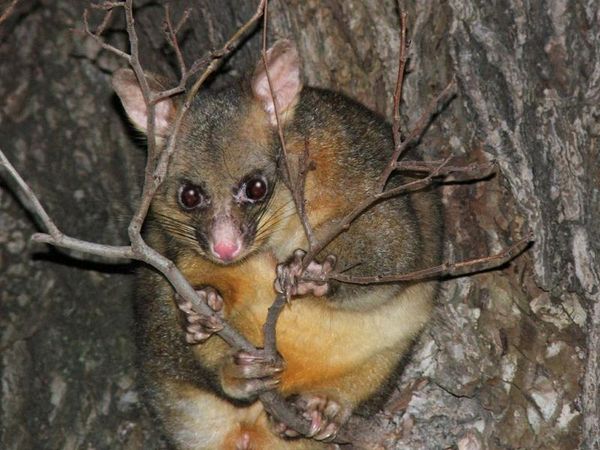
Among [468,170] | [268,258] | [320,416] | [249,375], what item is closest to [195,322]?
[249,375]

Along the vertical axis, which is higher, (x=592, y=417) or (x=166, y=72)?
(x=166, y=72)

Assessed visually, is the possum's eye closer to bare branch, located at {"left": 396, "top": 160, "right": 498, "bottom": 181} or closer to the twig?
the twig

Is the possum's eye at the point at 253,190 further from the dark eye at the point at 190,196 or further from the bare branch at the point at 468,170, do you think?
the bare branch at the point at 468,170

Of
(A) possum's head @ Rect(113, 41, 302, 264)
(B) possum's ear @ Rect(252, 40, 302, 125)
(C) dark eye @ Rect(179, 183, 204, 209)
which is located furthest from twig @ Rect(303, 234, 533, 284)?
(B) possum's ear @ Rect(252, 40, 302, 125)

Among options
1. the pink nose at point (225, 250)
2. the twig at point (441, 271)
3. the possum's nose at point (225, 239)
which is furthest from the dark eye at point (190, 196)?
the twig at point (441, 271)

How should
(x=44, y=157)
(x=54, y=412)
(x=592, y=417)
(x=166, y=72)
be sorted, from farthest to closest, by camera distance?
1. (x=166, y=72)
2. (x=44, y=157)
3. (x=54, y=412)
4. (x=592, y=417)

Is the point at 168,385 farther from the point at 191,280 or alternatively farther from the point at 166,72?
the point at 166,72

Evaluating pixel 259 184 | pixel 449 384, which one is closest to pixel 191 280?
pixel 259 184

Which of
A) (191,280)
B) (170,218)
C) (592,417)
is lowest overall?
(592,417)
